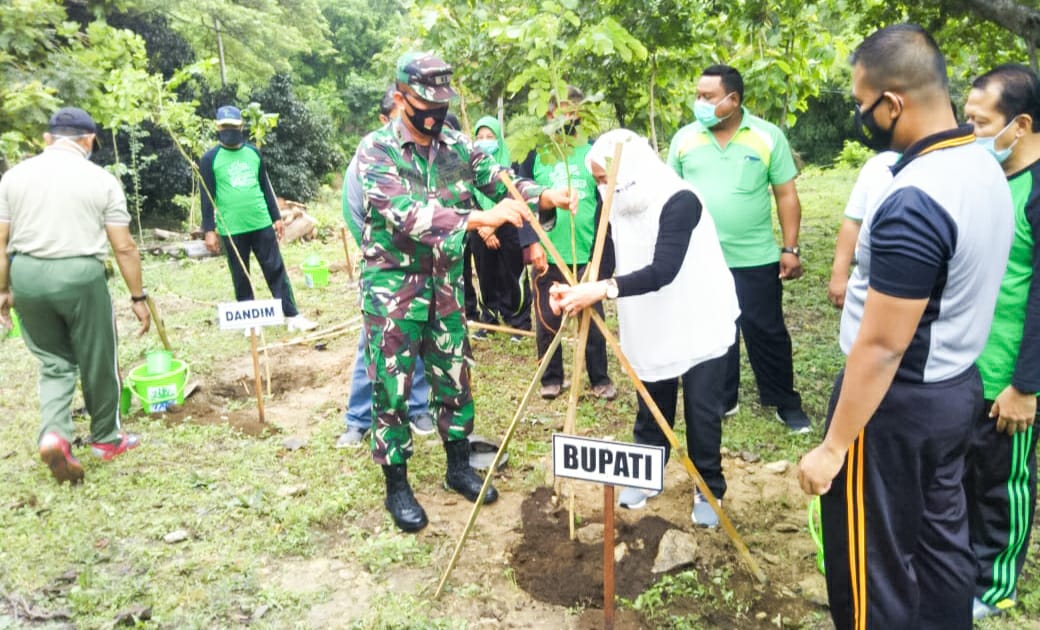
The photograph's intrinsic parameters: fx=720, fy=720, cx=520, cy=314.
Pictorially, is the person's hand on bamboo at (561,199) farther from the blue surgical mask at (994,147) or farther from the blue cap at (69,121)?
the blue cap at (69,121)

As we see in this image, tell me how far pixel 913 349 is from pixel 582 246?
3.24 metres

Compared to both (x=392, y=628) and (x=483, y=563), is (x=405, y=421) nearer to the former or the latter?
(x=483, y=563)

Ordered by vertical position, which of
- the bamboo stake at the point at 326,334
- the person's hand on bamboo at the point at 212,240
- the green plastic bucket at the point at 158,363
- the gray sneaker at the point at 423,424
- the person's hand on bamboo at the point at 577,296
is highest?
the person's hand on bamboo at the point at 577,296

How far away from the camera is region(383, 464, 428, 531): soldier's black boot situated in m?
3.40

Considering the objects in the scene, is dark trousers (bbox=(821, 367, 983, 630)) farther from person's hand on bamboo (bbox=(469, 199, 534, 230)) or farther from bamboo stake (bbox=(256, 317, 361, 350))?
bamboo stake (bbox=(256, 317, 361, 350))

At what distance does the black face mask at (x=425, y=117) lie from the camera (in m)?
3.03

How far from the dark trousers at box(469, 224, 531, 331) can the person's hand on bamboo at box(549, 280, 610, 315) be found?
3.71 meters

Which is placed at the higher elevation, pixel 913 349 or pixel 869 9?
pixel 869 9

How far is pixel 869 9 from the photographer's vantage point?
18.7 feet

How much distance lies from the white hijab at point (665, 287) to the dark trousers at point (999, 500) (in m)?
0.98

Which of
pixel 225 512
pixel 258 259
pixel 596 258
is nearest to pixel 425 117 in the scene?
pixel 596 258

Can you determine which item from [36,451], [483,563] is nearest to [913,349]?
[483,563]

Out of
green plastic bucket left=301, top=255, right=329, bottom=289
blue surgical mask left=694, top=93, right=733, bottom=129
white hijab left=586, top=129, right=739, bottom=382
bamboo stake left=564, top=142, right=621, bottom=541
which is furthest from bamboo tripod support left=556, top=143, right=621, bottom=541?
green plastic bucket left=301, top=255, right=329, bottom=289

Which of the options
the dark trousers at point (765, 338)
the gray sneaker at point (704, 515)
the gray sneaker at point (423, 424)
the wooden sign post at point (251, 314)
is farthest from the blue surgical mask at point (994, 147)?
the wooden sign post at point (251, 314)
